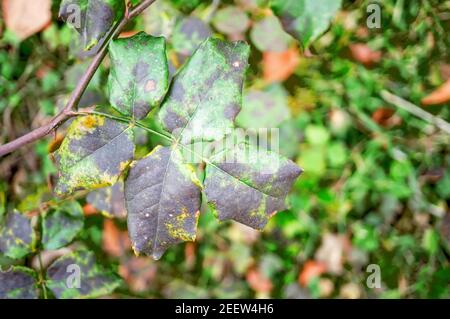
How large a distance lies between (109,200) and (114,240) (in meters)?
0.60

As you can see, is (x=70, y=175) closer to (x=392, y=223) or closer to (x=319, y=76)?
(x=319, y=76)

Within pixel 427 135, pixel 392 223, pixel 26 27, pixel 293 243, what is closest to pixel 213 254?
pixel 293 243

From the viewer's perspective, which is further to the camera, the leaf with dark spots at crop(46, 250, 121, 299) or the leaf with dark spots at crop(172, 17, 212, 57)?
the leaf with dark spots at crop(172, 17, 212, 57)

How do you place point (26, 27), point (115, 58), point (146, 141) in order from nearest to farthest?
point (115, 58)
point (146, 141)
point (26, 27)

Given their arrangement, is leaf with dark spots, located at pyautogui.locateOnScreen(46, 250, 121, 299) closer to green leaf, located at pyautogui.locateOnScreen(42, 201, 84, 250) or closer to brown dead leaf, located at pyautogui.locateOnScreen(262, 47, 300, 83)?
green leaf, located at pyautogui.locateOnScreen(42, 201, 84, 250)

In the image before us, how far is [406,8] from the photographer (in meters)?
1.23

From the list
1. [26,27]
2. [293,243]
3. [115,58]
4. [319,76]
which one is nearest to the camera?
[115,58]

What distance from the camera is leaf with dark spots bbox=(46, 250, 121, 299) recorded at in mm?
1071

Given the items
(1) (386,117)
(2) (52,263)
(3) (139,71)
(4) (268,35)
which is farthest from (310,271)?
(3) (139,71)

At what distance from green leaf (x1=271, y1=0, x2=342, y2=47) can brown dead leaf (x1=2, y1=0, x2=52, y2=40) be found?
2.73 ft

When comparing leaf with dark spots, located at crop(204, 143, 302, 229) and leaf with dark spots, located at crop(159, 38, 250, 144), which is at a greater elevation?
leaf with dark spots, located at crop(159, 38, 250, 144)

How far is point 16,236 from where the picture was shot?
1.11 m

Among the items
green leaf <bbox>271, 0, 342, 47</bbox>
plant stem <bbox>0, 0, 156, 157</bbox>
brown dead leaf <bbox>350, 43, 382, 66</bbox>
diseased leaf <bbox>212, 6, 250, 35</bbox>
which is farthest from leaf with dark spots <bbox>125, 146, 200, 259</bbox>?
brown dead leaf <bbox>350, 43, 382, 66</bbox>
